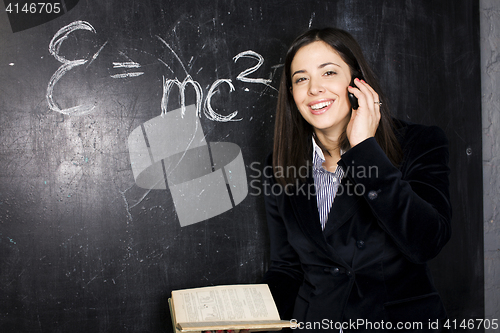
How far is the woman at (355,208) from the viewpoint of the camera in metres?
1.14

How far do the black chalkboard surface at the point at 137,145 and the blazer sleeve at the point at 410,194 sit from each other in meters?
0.70

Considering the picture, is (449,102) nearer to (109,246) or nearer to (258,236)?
(258,236)

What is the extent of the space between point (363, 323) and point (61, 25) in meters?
1.57

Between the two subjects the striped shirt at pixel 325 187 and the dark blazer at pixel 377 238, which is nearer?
the dark blazer at pixel 377 238

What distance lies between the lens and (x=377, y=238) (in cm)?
128

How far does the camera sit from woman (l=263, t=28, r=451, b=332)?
1143mm

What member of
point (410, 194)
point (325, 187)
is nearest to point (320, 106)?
point (325, 187)

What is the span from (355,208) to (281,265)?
420 millimetres

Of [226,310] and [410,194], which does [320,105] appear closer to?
[410,194]

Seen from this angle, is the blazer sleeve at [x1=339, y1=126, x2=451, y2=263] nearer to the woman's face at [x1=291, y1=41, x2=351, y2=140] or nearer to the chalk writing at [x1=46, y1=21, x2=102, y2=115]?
the woman's face at [x1=291, y1=41, x2=351, y2=140]

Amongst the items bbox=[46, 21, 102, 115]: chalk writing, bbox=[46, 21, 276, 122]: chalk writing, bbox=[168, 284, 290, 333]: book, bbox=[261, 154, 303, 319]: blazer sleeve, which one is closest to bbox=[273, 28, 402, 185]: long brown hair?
bbox=[261, 154, 303, 319]: blazer sleeve

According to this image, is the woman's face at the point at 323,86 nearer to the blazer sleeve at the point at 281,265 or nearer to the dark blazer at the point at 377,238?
the dark blazer at the point at 377,238

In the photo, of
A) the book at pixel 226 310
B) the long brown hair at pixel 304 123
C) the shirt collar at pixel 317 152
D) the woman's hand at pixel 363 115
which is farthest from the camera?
the shirt collar at pixel 317 152

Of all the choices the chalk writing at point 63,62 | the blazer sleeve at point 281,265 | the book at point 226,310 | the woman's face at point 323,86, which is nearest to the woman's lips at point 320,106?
the woman's face at point 323,86
